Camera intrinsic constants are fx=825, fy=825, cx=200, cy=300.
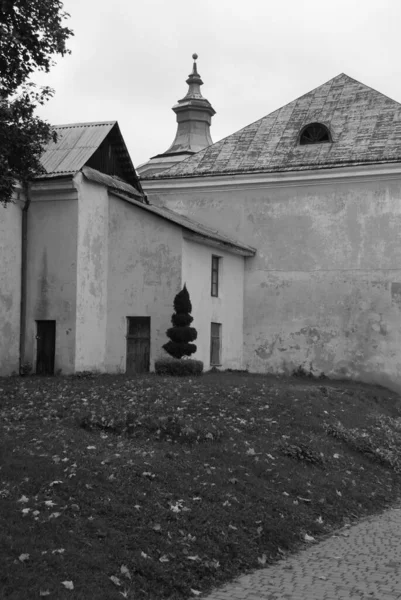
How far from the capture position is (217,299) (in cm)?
2984

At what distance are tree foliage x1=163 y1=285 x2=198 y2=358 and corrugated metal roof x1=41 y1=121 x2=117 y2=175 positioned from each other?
5229 millimetres

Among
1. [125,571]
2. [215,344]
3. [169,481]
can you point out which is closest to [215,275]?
[215,344]

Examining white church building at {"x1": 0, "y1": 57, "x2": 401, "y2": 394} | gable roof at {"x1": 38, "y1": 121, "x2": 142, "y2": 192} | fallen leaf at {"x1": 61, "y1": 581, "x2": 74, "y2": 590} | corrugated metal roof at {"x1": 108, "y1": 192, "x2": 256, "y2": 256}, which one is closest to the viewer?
fallen leaf at {"x1": 61, "y1": 581, "x2": 74, "y2": 590}

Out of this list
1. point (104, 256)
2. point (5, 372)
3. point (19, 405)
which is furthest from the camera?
point (104, 256)

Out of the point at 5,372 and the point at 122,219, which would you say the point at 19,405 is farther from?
the point at 122,219

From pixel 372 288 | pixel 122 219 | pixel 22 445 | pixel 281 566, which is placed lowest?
pixel 281 566

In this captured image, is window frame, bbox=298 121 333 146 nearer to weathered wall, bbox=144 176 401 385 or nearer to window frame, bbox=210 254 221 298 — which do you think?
weathered wall, bbox=144 176 401 385

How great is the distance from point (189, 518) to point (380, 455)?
24.8 ft

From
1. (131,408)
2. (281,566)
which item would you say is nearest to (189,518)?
(281,566)

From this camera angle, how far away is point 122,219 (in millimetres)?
27484

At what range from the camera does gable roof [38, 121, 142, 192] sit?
2653 cm

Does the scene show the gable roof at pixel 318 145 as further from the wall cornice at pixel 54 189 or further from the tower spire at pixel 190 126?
the tower spire at pixel 190 126

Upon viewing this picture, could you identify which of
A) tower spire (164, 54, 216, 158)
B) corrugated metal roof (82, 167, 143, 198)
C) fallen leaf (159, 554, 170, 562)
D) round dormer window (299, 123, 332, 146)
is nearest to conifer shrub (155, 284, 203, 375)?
corrugated metal roof (82, 167, 143, 198)

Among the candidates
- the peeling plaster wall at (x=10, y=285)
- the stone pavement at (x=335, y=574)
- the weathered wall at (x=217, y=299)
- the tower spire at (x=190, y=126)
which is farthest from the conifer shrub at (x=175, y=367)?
the tower spire at (x=190, y=126)
